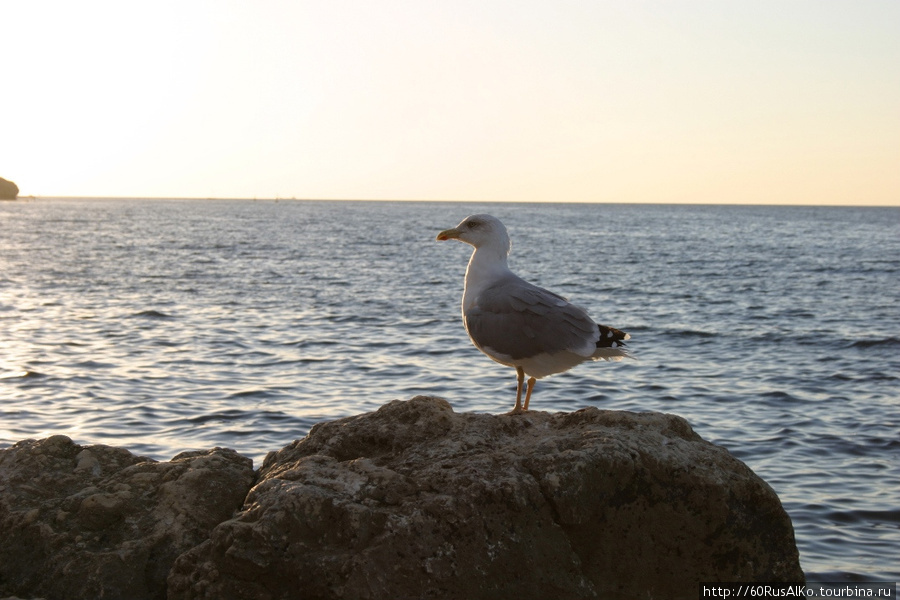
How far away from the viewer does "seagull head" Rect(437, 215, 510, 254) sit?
263 inches

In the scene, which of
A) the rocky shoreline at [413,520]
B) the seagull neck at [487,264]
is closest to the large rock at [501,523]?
the rocky shoreline at [413,520]

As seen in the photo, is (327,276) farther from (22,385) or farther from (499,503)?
(499,503)

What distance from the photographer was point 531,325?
6.15 metres

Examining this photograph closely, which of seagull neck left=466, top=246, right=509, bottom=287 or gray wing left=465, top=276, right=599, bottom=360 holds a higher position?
seagull neck left=466, top=246, right=509, bottom=287

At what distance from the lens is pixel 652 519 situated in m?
4.32

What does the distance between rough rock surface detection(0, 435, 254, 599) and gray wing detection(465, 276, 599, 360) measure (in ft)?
6.62

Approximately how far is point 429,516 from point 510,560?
1.36ft

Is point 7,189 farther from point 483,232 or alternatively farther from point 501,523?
point 501,523

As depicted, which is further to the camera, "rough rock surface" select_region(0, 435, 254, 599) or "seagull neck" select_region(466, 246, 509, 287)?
"seagull neck" select_region(466, 246, 509, 287)

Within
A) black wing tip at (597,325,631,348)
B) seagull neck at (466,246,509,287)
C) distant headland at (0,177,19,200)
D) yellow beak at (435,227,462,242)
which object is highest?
yellow beak at (435,227,462,242)

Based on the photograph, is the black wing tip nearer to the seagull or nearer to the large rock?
the seagull

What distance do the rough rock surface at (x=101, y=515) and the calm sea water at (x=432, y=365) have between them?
3.48 m

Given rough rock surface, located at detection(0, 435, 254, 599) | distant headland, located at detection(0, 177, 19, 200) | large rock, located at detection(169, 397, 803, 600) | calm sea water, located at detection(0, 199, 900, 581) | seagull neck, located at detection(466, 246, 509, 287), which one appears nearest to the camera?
large rock, located at detection(169, 397, 803, 600)

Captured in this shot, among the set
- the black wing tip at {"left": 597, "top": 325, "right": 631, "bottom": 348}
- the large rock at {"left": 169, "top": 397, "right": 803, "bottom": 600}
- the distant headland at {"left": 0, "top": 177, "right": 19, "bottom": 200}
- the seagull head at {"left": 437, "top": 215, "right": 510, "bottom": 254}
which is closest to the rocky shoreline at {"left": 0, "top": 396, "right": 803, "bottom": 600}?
the large rock at {"left": 169, "top": 397, "right": 803, "bottom": 600}
